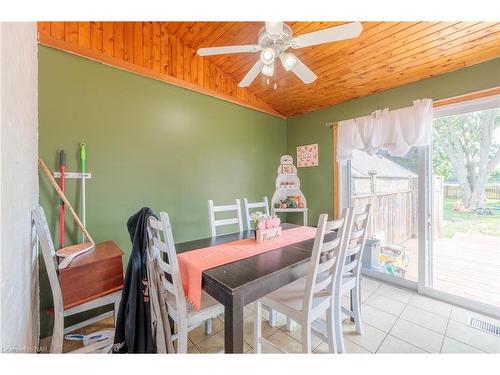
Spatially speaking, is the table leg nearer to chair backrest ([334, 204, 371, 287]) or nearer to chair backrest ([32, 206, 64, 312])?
chair backrest ([334, 204, 371, 287])

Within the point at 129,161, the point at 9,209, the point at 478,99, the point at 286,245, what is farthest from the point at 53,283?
the point at 478,99

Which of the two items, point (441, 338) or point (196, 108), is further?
point (196, 108)

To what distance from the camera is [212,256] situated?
139 centimetres

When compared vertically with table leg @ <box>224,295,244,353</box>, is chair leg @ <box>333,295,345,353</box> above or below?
below

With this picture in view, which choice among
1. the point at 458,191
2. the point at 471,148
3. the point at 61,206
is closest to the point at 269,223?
the point at 61,206

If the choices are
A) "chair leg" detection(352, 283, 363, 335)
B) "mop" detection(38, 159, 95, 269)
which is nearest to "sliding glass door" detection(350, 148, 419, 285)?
"chair leg" detection(352, 283, 363, 335)

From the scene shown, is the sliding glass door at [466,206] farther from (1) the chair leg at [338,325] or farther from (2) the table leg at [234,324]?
(2) the table leg at [234,324]

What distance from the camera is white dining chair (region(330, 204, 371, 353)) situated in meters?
1.36

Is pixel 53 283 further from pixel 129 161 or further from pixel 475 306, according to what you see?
pixel 475 306

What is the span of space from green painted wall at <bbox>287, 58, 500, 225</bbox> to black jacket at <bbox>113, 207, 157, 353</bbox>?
258 cm

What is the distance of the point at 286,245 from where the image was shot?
1617 mm

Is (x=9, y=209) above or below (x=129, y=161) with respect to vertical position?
below

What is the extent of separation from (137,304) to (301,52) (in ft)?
8.89
